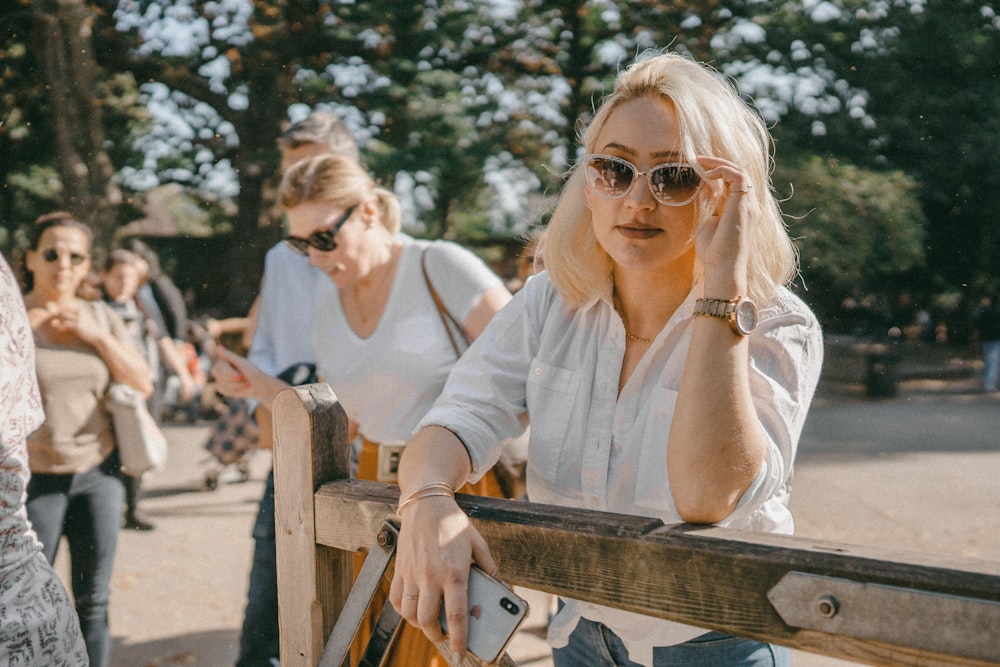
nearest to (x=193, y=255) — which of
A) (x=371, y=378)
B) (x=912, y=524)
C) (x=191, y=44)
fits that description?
(x=191, y=44)

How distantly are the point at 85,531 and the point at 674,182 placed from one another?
2.42m

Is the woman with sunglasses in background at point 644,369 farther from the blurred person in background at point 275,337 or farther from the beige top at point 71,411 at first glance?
the beige top at point 71,411

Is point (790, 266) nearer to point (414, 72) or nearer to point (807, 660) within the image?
point (807, 660)

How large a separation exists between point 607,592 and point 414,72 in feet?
32.9

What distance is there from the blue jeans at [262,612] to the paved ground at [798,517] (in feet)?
3.81

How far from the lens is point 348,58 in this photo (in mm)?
10680

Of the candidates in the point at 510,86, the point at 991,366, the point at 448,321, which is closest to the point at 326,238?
the point at 448,321

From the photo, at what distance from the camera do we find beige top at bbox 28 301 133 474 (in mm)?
2850

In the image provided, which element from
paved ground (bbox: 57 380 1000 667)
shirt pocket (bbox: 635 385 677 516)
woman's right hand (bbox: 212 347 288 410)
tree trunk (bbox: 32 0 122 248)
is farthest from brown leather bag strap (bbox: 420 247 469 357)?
tree trunk (bbox: 32 0 122 248)

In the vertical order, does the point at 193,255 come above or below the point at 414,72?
below

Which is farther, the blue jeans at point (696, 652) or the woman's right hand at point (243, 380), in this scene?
the woman's right hand at point (243, 380)

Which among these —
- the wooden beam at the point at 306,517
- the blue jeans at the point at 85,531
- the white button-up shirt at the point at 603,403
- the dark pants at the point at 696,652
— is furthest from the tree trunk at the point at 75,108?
the dark pants at the point at 696,652

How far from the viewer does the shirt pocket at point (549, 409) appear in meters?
1.38

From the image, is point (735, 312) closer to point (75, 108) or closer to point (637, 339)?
point (637, 339)
